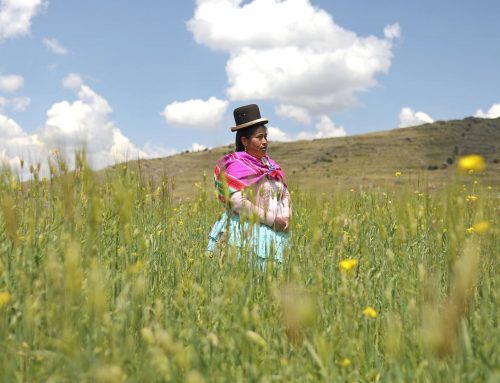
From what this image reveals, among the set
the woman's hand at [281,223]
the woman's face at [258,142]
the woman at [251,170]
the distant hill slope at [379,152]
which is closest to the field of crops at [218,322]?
the woman's hand at [281,223]

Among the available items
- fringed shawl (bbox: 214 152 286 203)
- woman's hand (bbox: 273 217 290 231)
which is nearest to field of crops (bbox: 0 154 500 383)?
woman's hand (bbox: 273 217 290 231)

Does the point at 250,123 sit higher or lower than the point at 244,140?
higher

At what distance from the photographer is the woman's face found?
13.3 feet

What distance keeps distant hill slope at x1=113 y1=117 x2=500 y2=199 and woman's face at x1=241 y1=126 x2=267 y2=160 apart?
26.4 meters

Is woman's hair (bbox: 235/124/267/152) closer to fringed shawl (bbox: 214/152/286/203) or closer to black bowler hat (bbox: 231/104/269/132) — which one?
black bowler hat (bbox: 231/104/269/132)

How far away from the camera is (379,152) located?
39.2 meters

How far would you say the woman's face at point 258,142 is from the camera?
4047mm

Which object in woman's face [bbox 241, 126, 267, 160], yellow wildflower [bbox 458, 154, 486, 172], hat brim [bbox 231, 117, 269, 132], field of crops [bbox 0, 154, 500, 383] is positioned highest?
hat brim [bbox 231, 117, 269, 132]

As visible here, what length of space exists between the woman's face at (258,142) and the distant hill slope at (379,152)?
26406 millimetres

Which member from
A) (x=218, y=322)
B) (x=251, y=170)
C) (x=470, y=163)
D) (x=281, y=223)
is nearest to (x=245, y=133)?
(x=251, y=170)

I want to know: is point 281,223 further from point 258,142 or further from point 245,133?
point 245,133

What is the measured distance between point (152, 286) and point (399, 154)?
37829mm

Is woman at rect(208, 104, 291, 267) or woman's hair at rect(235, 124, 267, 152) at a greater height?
woman's hair at rect(235, 124, 267, 152)

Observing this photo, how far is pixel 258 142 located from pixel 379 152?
36.7m
